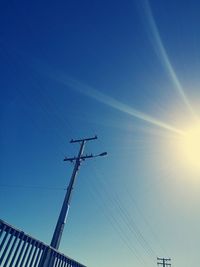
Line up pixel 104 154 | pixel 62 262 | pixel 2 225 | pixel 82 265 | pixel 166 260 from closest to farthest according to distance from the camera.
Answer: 1. pixel 2 225
2. pixel 62 262
3. pixel 82 265
4. pixel 104 154
5. pixel 166 260

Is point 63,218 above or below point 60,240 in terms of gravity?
above

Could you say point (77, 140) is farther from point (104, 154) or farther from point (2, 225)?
point (2, 225)

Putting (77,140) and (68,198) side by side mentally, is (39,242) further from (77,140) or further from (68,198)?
(77,140)

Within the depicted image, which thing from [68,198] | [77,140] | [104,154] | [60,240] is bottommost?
[60,240]

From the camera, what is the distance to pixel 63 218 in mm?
15445

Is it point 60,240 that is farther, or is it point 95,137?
point 95,137

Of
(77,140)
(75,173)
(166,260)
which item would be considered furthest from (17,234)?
(166,260)

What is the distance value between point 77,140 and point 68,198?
6191mm

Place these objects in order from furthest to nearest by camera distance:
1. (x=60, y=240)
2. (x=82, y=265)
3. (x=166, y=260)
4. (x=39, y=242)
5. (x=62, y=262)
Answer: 1. (x=166, y=260)
2. (x=60, y=240)
3. (x=82, y=265)
4. (x=62, y=262)
5. (x=39, y=242)

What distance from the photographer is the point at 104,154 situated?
19.9 metres

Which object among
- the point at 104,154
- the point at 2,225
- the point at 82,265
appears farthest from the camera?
the point at 104,154

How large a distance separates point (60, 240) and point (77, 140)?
29.7 ft

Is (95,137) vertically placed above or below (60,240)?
above

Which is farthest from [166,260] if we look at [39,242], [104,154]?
[39,242]
